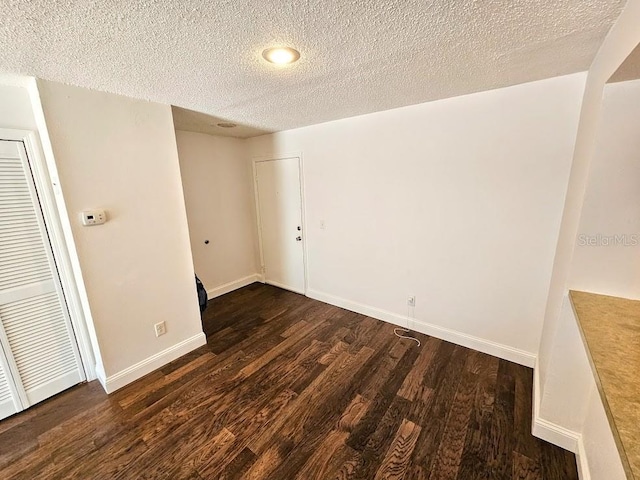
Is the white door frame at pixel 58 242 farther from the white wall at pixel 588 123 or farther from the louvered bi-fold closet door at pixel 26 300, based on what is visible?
the white wall at pixel 588 123

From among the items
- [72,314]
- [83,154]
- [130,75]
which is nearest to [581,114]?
[130,75]

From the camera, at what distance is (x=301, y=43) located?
52.0 inches

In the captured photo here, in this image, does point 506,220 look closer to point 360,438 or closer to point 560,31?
point 560,31

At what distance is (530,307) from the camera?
6.95 feet

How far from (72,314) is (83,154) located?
4.08ft

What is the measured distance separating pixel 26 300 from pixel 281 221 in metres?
2.55

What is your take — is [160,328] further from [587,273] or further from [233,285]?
[587,273]

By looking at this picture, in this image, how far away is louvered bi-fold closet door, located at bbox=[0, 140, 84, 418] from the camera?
1.75 metres

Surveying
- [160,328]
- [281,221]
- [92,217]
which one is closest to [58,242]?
[92,217]

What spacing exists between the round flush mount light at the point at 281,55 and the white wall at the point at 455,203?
1365mm

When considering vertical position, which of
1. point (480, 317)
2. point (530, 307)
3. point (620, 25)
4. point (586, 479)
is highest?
point (620, 25)

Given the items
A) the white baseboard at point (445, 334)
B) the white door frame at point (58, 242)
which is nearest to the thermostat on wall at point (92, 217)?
the white door frame at point (58, 242)

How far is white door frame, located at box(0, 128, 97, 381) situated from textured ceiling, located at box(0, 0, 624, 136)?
45 centimetres

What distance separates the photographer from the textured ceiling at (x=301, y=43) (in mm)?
1058
